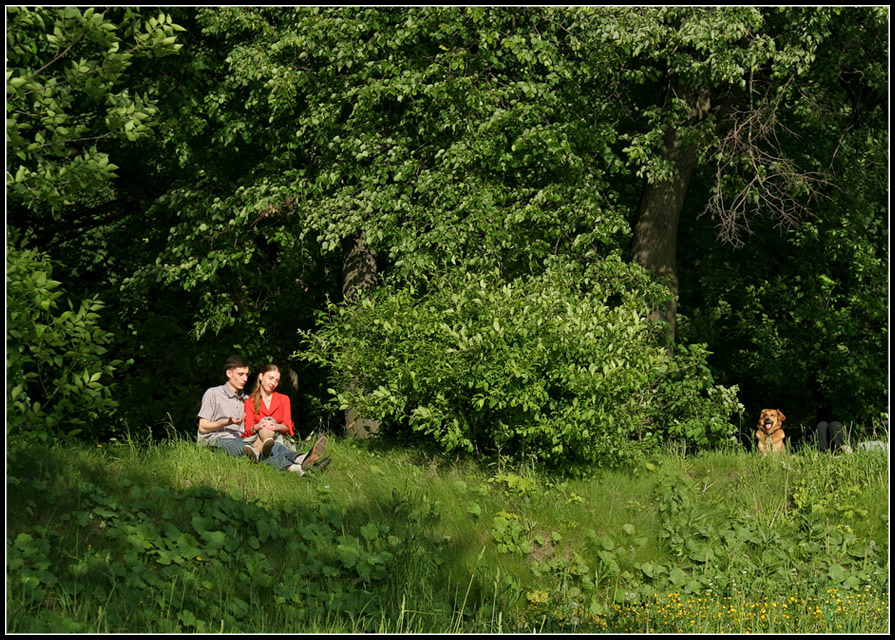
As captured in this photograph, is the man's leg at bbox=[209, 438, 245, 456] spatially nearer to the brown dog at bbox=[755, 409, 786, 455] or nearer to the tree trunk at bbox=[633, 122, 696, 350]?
the brown dog at bbox=[755, 409, 786, 455]

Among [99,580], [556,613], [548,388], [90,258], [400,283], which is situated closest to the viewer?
[99,580]

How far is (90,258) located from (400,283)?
23.2 feet

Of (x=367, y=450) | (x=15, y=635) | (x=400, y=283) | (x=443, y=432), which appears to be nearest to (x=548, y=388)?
(x=443, y=432)

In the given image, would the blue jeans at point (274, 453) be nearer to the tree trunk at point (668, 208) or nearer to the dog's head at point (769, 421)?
the dog's head at point (769, 421)

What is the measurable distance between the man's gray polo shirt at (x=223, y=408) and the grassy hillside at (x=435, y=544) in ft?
1.88

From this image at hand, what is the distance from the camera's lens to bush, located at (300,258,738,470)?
866 cm

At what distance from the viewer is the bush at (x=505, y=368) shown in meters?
8.66

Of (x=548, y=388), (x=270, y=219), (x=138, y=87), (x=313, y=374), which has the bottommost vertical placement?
(x=313, y=374)

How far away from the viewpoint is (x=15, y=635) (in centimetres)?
538

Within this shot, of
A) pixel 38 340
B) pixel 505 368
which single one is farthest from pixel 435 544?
pixel 38 340

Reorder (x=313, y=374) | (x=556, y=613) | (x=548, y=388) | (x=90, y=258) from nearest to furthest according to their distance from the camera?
(x=556, y=613) < (x=548, y=388) < (x=90, y=258) < (x=313, y=374)

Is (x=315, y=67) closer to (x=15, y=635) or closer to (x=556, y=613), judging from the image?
(x=556, y=613)

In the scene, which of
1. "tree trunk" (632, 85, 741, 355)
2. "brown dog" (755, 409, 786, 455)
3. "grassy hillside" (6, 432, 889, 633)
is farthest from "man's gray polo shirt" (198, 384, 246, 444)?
"tree trunk" (632, 85, 741, 355)

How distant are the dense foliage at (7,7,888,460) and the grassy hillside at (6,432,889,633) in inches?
23.6
